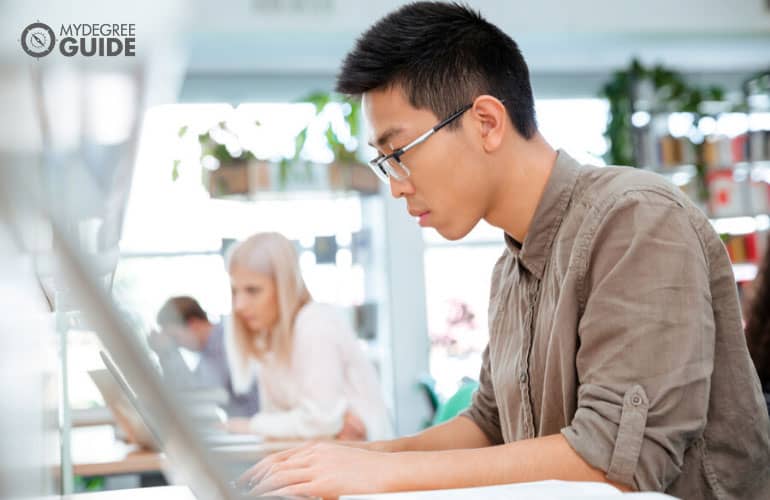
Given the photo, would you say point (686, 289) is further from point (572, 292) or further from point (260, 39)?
point (260, 39)

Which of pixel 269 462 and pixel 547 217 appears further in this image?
pixel 547 217

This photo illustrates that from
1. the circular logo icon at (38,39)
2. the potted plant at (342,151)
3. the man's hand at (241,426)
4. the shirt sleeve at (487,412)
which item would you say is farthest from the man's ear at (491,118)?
the potted plant at (342,151)

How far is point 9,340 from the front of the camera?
0.58m

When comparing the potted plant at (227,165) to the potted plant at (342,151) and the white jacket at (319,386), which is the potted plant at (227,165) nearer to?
the potted plant at (342,151)

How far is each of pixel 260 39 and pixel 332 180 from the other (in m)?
0.97

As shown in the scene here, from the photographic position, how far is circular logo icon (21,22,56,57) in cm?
47

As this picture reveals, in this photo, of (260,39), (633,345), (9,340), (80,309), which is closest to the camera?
(80,309)

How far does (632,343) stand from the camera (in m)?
0.93

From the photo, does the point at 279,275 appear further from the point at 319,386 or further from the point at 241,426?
the point at 241,426

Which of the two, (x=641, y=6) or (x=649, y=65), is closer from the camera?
(x=641, y=6)

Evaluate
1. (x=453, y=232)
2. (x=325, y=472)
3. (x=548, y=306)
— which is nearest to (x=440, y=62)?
(x=453, y=232)

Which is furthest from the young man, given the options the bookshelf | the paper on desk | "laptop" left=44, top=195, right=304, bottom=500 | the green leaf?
the bookshelf

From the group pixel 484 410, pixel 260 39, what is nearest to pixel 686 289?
pixel 484 410

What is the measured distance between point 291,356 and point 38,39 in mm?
2684
